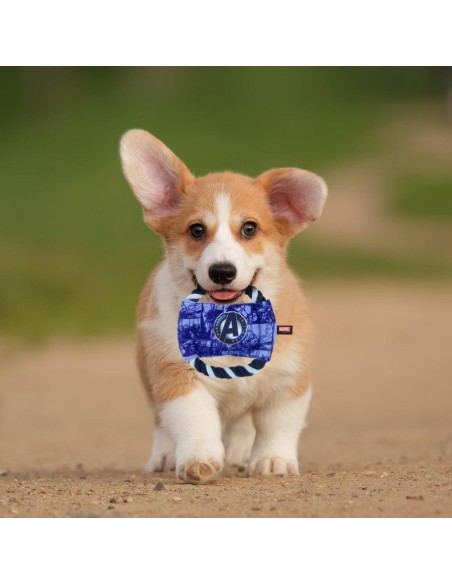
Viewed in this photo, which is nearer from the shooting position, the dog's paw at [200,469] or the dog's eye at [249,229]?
the dog's paw at [200,469]

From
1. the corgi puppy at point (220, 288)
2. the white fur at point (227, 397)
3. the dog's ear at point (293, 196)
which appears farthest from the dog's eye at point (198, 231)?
the dog's ear at point (293, 196)

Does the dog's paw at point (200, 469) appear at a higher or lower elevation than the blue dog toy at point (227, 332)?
lower

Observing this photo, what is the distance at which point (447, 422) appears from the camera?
8484 mm

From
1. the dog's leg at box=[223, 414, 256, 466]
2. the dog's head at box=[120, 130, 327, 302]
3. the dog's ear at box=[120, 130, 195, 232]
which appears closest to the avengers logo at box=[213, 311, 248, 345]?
the dog's head at box=[120, 130, 327, 302]

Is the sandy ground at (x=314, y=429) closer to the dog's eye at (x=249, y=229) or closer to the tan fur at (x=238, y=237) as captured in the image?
the tan fur at (x=238, y=237)

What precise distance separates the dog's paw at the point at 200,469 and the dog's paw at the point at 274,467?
0.56 meters

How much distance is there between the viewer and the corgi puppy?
5.09 metres

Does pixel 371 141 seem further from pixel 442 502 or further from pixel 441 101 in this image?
pixel 442 502

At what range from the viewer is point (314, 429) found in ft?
28.6

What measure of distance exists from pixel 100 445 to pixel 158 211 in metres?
3.06

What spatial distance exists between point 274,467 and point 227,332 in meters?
0.83

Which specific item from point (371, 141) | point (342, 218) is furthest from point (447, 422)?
point (371, 141)

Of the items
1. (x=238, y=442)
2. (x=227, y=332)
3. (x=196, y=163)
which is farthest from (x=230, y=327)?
(x=196, y=163)

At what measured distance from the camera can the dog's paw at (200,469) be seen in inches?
195
